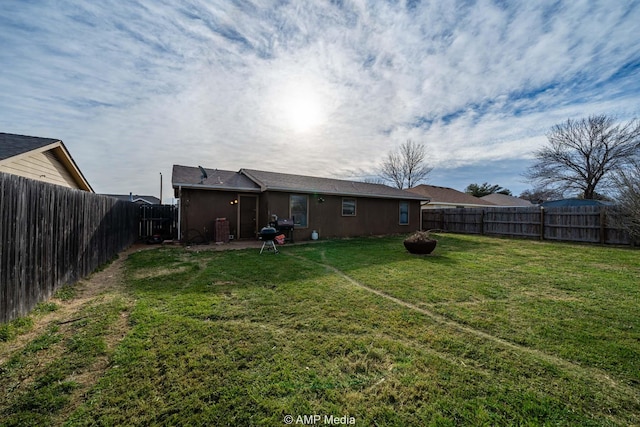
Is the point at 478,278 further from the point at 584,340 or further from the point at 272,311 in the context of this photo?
the point at 272,311

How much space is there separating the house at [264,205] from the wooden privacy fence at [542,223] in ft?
18.0

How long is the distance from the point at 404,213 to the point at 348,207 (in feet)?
Result: 13.3

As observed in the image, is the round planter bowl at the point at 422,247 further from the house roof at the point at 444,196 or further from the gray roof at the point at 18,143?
the house roof at the point at 444,196

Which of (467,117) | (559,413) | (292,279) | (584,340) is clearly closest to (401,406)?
(559,413)

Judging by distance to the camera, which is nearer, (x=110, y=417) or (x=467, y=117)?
(x=110, y=417)

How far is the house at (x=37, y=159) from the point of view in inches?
231

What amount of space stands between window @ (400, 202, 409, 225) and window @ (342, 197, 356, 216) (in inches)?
135

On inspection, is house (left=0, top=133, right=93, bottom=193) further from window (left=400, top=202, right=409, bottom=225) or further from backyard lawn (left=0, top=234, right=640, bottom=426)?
window (left=400, top=202, right=409, bottom=225)

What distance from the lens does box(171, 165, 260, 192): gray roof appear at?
9254 mm

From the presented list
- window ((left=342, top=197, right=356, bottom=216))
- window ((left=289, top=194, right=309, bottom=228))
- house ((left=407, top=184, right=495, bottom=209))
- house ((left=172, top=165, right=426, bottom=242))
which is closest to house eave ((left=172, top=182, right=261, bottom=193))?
house ((left=172, top=165, right=426, bottom=242))

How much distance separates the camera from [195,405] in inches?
69.4

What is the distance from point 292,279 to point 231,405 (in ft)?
10.3

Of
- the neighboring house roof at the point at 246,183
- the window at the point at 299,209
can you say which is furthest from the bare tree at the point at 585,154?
the window at the point at 299,209

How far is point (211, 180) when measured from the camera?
10.1 metres
